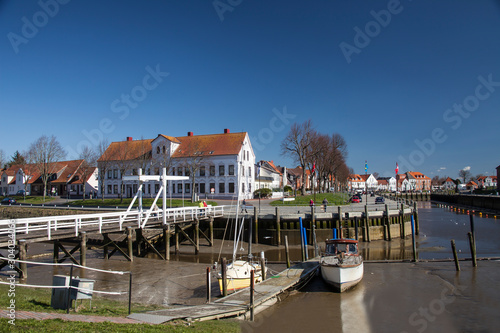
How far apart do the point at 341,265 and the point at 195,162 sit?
40308mm

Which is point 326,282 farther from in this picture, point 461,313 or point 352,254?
point 461,313

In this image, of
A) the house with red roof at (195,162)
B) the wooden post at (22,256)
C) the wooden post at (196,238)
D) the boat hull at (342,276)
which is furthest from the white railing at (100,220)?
the house with red roof at (195,162)

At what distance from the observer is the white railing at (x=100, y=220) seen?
18227 mm

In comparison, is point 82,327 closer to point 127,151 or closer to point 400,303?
point 400,303

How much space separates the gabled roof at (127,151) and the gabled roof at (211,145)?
633cm

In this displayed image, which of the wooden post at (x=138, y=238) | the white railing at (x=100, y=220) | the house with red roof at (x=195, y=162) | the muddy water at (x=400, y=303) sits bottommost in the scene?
the muddy water at (x=400, y=303)

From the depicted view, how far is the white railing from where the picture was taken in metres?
18.2

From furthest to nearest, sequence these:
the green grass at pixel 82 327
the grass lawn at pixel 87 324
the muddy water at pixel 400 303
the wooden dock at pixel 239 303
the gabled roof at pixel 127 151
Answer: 1. the gabled roof at pixel 127 151
2. the muddy water at pixel 400 303
3. the wooden dock at pixel 239 303
4. the grass lawn at pixel 87 324
5. the green grass at pixel 82 327

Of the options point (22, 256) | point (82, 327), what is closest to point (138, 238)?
point (22, 256)

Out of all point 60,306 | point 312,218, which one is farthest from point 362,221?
point 60,306

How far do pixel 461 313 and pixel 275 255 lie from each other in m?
14.2

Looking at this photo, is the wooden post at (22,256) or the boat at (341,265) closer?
the wooden post at (22,256)

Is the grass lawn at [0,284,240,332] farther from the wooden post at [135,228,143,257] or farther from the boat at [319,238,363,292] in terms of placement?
the wooden post at [135,228,143,257]

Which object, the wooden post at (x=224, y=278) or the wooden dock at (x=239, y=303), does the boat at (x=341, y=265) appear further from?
the wooden post at (x=224, y=278)
